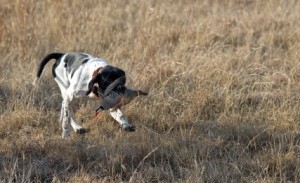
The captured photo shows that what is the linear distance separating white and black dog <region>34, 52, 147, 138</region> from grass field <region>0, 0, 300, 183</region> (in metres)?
0.14

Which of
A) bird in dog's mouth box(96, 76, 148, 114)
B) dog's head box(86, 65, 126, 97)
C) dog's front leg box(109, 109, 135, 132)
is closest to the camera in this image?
bird in dog's mouth box(96, 76, 148, 114)

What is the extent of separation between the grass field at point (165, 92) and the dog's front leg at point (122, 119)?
59 mm

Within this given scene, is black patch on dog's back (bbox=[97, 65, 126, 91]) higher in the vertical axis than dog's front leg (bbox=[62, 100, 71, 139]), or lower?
higher

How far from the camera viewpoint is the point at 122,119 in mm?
4715

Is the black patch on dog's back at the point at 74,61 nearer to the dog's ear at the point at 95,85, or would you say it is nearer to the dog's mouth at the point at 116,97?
the dog's ear at the point at 95,85

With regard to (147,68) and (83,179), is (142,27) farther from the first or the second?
(83,179)

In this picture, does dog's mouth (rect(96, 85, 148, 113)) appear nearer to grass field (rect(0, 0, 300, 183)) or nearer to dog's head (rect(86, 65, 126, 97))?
dog's head (rect(86, 65, 126, 97))

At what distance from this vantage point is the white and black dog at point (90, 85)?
13.3ft

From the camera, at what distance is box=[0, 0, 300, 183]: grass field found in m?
4.12

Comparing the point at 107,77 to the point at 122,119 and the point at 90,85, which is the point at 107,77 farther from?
the point at 122,119

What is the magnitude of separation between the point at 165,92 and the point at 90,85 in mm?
1288

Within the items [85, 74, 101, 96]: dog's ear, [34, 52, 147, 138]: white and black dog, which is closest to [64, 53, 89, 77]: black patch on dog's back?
[34, 52, 147, 138]: white and black dog

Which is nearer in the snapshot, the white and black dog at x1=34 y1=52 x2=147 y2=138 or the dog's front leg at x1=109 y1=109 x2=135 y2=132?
the white and black dog at x1=34 y1=52 x2=147 y2=138

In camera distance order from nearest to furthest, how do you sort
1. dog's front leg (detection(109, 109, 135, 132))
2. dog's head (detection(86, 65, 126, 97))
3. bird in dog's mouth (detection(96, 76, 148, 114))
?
1. bird in dog's mouth (detection(96, 76, 148, 114))
2. dog's head (detection(86, 65, 126, 97))
3. dog's front leg (detection(109, 109, 135, 132))
